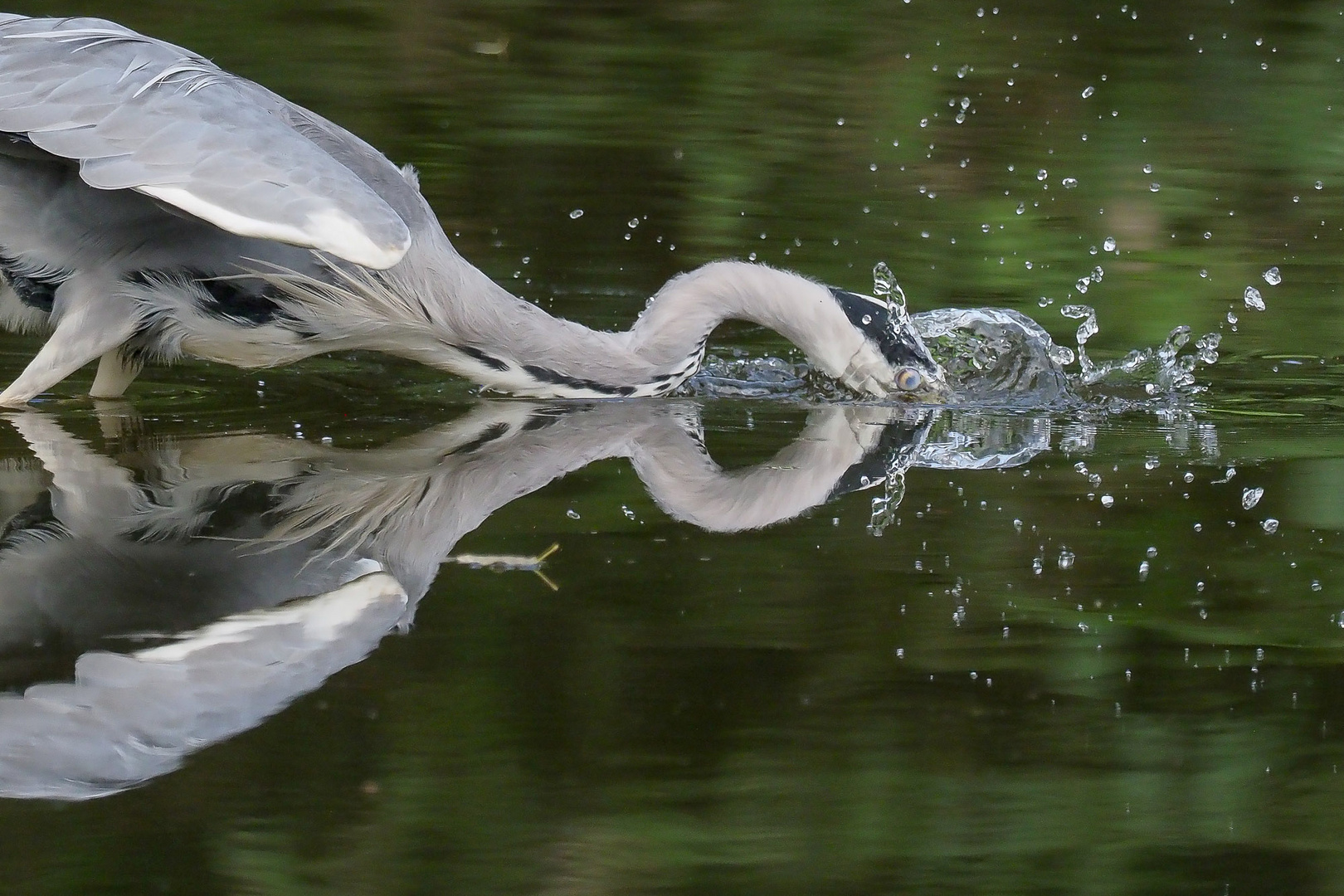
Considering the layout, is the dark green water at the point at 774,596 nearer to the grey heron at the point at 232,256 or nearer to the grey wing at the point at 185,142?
the grey heron at the point at 232,256

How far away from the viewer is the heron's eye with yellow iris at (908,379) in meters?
5.07

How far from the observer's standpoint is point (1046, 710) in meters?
2.70

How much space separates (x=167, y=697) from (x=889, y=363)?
2939 mm

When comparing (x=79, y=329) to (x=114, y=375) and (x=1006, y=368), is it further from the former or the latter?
(x=1006, y=368)

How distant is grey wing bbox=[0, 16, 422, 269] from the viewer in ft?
13.1

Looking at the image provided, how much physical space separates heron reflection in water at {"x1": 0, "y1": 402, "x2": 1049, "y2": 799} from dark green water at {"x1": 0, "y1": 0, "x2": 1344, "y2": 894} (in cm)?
2

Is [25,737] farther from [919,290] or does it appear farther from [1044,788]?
[919,290]

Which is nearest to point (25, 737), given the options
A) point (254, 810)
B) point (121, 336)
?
point (254, 810)

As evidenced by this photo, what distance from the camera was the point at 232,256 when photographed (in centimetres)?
441

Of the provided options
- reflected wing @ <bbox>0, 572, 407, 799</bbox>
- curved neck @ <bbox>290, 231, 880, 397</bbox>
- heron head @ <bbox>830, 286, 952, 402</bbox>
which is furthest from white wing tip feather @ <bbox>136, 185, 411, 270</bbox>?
heron head @ <bbox>830, 286, 952, 402</bbox>

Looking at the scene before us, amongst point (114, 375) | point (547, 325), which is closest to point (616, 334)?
point (547, 325)

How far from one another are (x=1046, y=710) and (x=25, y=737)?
4.92 feet

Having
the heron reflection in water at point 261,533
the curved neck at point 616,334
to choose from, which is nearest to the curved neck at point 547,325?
the curved neck at point 616,334

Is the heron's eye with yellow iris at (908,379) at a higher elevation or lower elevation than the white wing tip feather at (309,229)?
lower
